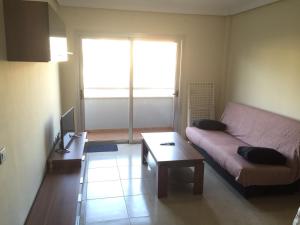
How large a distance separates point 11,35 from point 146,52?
307 cm

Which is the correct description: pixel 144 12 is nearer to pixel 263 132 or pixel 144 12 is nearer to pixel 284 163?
pixel 263 132

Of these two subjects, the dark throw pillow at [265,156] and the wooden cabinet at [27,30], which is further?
the dark throw pillow at [265,156]

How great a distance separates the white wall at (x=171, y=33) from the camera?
420 centimetres

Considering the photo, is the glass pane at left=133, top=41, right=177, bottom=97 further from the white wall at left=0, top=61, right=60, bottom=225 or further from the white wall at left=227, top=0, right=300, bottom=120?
the white wall at left=0, top=61, right=60, bottom=225

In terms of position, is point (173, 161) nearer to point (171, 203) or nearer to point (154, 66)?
point (171, 203)

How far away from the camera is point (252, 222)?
252 centimetres

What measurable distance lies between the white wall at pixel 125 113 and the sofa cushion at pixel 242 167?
58.4 inches

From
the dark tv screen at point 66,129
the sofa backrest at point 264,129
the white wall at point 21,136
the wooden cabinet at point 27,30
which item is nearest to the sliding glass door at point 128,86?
the dark tv screen at point 66,129

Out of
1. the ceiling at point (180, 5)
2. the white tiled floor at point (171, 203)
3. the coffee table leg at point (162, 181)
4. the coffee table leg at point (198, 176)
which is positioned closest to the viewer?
the white tiled floor at point (171, 203)

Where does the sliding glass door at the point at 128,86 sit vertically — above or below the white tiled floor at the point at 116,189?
above

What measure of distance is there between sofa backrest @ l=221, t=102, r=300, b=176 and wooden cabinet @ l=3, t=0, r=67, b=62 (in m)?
2.70

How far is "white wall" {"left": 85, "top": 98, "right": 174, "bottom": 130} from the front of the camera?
16.0 ft

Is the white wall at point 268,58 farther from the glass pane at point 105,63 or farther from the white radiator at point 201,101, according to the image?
the glass pane at point 105,63

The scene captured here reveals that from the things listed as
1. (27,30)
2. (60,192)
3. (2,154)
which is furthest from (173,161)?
(27,30)
